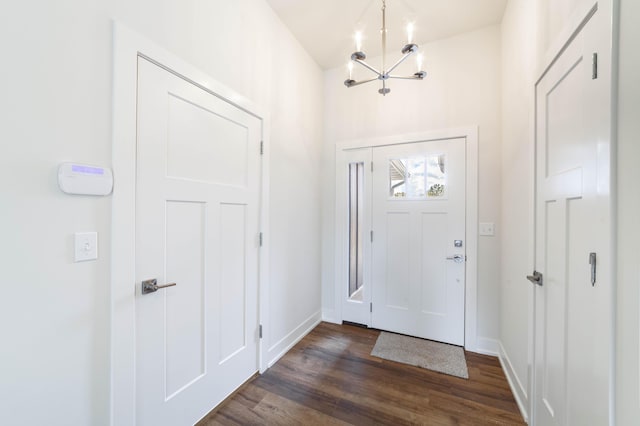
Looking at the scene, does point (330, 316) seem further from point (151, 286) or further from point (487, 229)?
point (151, 286)

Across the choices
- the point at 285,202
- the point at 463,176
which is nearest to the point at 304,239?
the point at 285,202

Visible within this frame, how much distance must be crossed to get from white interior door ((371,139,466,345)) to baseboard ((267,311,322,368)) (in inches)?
27.2

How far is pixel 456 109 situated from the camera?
2.52m

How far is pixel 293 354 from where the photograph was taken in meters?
2.37

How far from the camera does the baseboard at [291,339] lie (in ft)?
7.33

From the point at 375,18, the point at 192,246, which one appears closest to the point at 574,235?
the point at 192,246

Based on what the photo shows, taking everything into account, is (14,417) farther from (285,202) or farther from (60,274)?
(285,202)

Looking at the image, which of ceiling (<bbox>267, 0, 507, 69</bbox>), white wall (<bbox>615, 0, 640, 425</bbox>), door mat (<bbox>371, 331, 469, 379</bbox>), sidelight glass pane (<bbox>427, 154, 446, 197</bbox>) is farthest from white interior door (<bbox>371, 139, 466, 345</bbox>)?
Answer: white wall (<bbox>615, 0, 640, 425</bbox>)

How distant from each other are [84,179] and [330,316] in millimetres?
2702

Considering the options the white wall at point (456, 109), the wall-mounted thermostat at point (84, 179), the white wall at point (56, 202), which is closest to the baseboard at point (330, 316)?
the white wall at point (456, 109)

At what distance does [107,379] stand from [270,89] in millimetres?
2210

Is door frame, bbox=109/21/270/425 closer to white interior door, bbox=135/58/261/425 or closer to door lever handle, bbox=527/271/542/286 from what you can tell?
white interior door, bbox=135/58/261/425

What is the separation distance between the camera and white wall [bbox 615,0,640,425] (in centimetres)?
74

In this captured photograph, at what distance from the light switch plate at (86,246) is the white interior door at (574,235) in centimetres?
198
